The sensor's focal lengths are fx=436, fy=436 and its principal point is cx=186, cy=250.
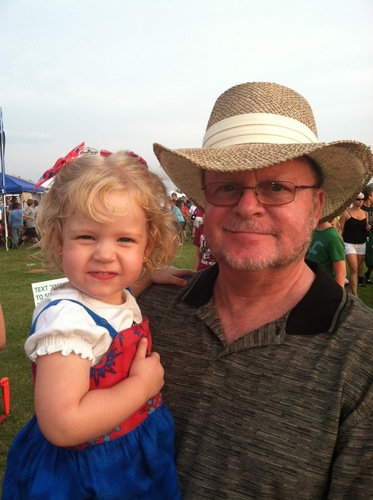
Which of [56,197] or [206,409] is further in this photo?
[56,197]

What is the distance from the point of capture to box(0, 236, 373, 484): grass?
4.39m

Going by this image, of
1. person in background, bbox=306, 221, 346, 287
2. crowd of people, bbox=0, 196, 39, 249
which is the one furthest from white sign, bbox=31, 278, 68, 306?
crowd of people, bbox=0, 196, 39, 249

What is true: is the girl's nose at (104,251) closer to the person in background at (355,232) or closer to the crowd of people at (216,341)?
the crowd of people at (216,341)

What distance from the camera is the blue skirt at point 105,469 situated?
1.41 metres

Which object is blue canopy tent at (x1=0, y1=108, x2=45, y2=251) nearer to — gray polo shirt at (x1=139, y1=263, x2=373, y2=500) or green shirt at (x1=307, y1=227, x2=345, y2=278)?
green shirt at (x1=307, y1=227, x2=345, y2=278)

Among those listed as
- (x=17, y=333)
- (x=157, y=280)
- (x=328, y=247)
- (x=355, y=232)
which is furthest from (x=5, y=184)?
(x=157, y=280)

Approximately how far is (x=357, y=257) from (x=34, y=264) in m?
9.56

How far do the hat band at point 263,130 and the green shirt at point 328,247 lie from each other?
4.25 meters

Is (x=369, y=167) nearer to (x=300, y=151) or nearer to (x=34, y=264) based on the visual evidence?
(x=300, y=151)

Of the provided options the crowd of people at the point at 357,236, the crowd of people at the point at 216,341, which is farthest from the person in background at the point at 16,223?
the crowd of people at the point at 216,341

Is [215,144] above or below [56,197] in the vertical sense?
above

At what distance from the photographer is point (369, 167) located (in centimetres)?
195

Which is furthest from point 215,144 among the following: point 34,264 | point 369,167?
point 34,264

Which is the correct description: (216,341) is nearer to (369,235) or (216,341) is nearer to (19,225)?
(369,235)
